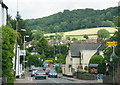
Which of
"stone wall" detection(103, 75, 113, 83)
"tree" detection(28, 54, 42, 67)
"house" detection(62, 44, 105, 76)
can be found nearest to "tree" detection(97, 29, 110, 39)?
"tree" detection(28, 54, 42, 67)

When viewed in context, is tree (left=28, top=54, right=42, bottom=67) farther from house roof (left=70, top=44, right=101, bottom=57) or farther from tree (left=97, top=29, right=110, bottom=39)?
house roof (left=70, top=44, right=101, bottom=57)

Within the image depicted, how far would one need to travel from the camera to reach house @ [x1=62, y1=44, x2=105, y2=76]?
217 feet

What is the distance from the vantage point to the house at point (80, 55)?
66.0 m

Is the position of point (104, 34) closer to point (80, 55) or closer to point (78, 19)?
point (78, 19)

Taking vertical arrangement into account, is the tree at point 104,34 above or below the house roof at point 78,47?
above

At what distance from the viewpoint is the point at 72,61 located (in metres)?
69.5

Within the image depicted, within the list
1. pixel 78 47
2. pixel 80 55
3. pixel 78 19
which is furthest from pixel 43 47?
pixel 80 55

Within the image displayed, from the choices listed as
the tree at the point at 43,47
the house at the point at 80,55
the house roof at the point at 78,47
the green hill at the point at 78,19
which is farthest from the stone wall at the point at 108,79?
the tree at the point at 43,47

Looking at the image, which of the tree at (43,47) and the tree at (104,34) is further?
the tree at (43,47)

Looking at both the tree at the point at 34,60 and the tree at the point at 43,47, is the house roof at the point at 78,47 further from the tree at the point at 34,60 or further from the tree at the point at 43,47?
the tree at the point at 43,47

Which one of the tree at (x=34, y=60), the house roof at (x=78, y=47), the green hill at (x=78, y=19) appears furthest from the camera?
the green hill at (x=78, y=19)

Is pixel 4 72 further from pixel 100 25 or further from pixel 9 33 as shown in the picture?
pixel 100 25

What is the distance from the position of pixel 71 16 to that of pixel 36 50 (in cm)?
2551

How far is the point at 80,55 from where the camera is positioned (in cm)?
6881
